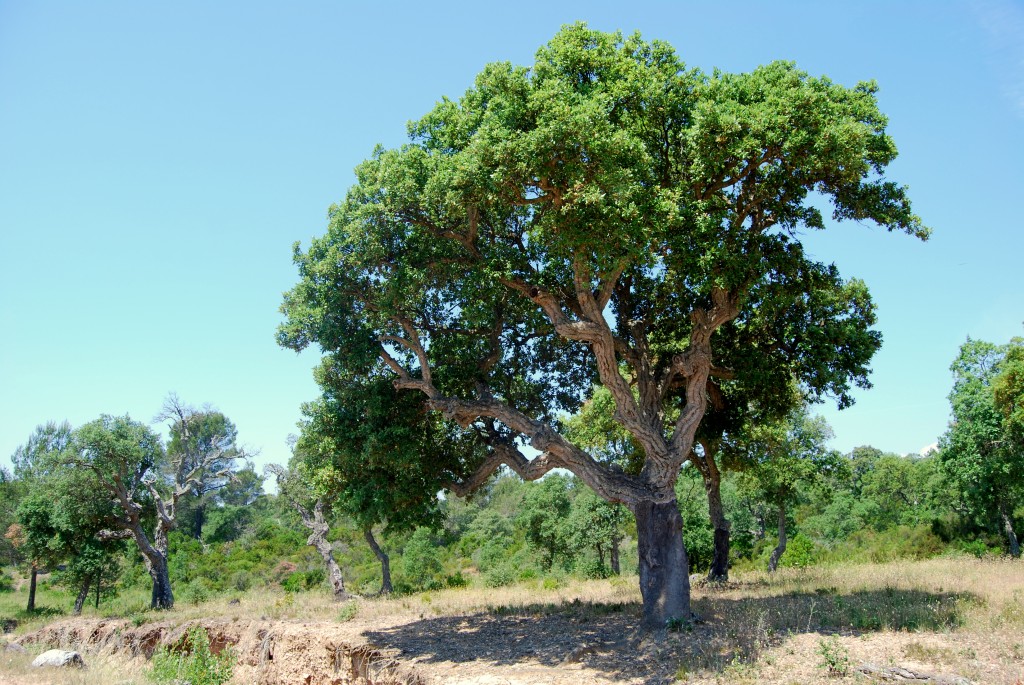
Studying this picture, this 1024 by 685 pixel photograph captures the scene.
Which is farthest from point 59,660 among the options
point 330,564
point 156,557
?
point 330,564

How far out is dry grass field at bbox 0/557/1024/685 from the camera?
957cm

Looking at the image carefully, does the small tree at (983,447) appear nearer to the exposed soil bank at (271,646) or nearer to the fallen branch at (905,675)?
the fallen branch at (905,675)

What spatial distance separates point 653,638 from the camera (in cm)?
1171

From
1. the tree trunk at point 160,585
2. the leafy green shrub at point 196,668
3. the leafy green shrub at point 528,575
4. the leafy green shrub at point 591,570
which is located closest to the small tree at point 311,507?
the tree trunk at point 160,585

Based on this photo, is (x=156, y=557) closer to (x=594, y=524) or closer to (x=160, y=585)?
(x=160, y=585)

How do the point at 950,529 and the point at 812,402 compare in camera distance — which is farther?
the point at 950,529

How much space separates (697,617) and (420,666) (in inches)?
218

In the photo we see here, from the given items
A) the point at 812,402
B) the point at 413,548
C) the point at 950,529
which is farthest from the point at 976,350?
the point at 413,548

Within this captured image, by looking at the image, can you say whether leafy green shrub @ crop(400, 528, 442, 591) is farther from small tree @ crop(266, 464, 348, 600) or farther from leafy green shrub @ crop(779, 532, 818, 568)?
leafy green shrub @ crop(779, 532, 818, 568)

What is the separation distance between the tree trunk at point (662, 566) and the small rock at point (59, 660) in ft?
49.0

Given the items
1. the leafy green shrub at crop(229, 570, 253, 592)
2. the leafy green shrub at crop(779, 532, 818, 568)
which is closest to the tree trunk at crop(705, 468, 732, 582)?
the leafy green shrub at crop(779, 532, 818, 568)

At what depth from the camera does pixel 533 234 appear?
12.7 m

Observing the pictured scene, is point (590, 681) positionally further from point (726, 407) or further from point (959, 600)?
point (726, 407)

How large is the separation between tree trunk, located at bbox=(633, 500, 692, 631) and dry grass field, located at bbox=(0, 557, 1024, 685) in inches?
19.6
